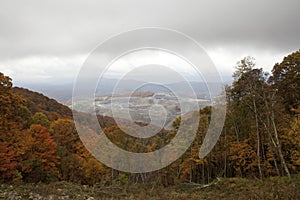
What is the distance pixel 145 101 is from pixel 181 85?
391cm

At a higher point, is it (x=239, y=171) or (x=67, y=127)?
(x=67, y=127)

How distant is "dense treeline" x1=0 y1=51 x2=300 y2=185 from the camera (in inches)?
705

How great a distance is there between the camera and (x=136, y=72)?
8945 millimetres

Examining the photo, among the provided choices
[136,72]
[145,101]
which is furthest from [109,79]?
[145,101]

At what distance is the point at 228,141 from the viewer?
23.8 meters

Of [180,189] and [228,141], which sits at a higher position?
[228,141]

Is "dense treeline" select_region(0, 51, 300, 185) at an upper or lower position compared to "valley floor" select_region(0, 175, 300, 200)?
upper

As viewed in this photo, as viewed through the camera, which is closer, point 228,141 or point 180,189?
point 180,189

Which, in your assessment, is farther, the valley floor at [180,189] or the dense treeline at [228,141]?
the dense treeline at [228,141]

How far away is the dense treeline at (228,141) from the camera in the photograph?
17.9 m

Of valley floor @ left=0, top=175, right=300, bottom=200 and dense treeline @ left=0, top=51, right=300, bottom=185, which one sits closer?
valley floor @ left=0, top=175, right=300, bottom=200

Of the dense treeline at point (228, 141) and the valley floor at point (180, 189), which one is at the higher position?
the dense treeline at point (228, 141)

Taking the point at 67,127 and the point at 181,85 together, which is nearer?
the point at 181,85

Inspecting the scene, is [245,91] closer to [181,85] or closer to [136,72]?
[181,85]
